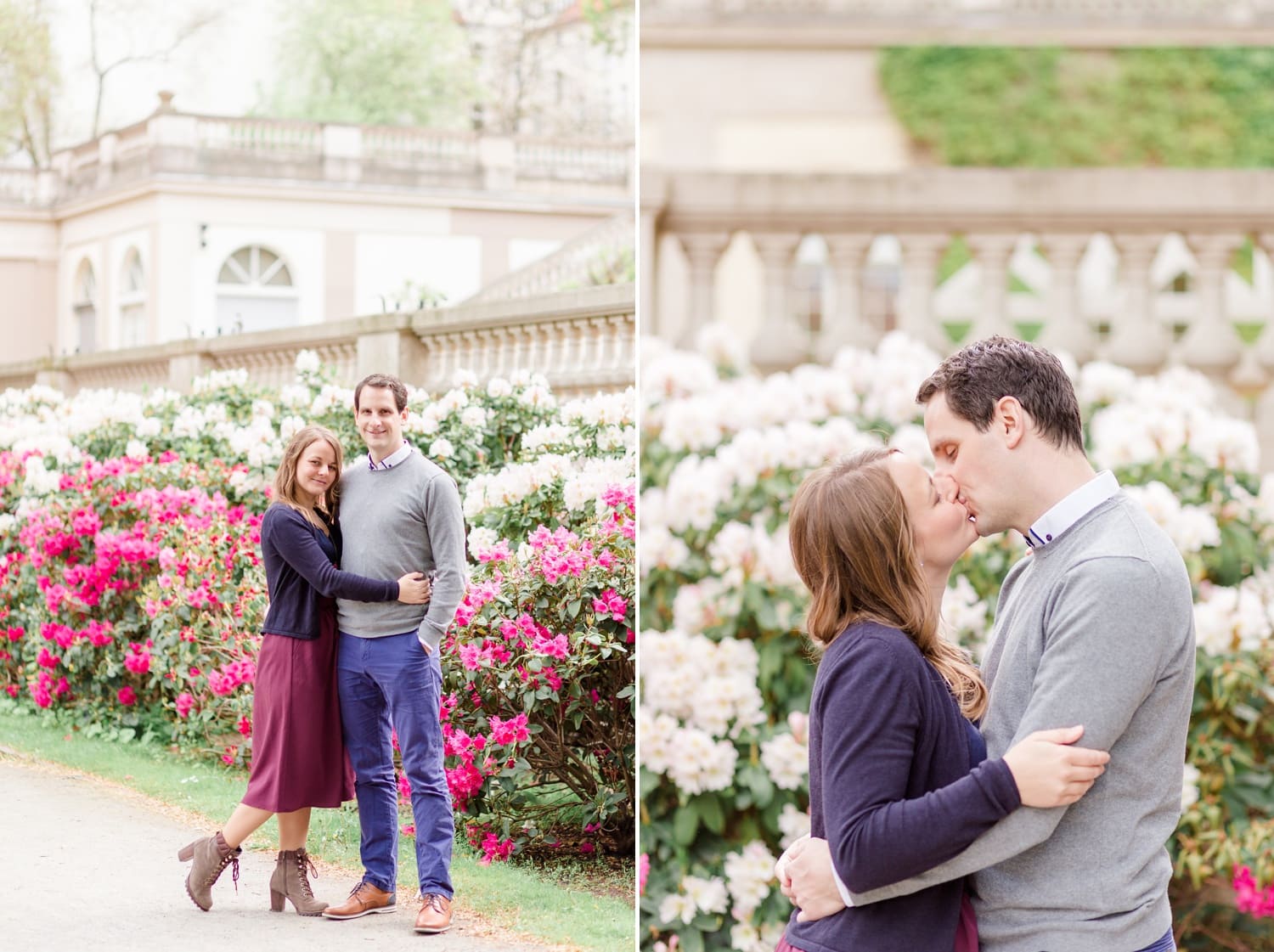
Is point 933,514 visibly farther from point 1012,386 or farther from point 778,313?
point 778,313

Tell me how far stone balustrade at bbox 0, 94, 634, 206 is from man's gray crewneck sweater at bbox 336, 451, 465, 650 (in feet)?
2.61

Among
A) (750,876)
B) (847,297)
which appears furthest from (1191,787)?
(847,297)

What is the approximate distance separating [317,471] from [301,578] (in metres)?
0.21

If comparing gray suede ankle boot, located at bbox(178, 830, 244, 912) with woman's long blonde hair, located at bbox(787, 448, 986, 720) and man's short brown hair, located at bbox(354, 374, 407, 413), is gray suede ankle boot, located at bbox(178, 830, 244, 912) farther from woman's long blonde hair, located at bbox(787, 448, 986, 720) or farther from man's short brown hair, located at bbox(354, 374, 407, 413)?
woman's long blonde hair, located at bbox(787, 448, 986, 720)

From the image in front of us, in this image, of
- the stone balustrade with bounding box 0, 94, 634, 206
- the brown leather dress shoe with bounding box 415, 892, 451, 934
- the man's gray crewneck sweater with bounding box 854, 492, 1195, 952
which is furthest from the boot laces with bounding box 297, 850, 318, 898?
the man's gray crewneck sweater with bounding box 854, 492, 1195, 952

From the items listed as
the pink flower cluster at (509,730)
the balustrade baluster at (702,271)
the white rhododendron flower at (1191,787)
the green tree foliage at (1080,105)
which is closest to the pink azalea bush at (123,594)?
the pink flower cluster at (509,730)

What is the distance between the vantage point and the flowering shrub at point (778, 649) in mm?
2820

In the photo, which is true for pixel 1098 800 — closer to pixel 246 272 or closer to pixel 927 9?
pixel 246 272

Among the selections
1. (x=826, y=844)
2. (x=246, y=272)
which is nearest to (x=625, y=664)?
(x=246, y=272)

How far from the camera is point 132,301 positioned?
298cm

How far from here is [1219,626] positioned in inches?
110

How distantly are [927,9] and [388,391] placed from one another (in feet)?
48.8

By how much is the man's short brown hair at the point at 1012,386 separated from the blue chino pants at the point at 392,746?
1495 mm

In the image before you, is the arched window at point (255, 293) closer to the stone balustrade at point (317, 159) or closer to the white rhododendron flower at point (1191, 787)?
the stone balustrade at point (317, 159)
